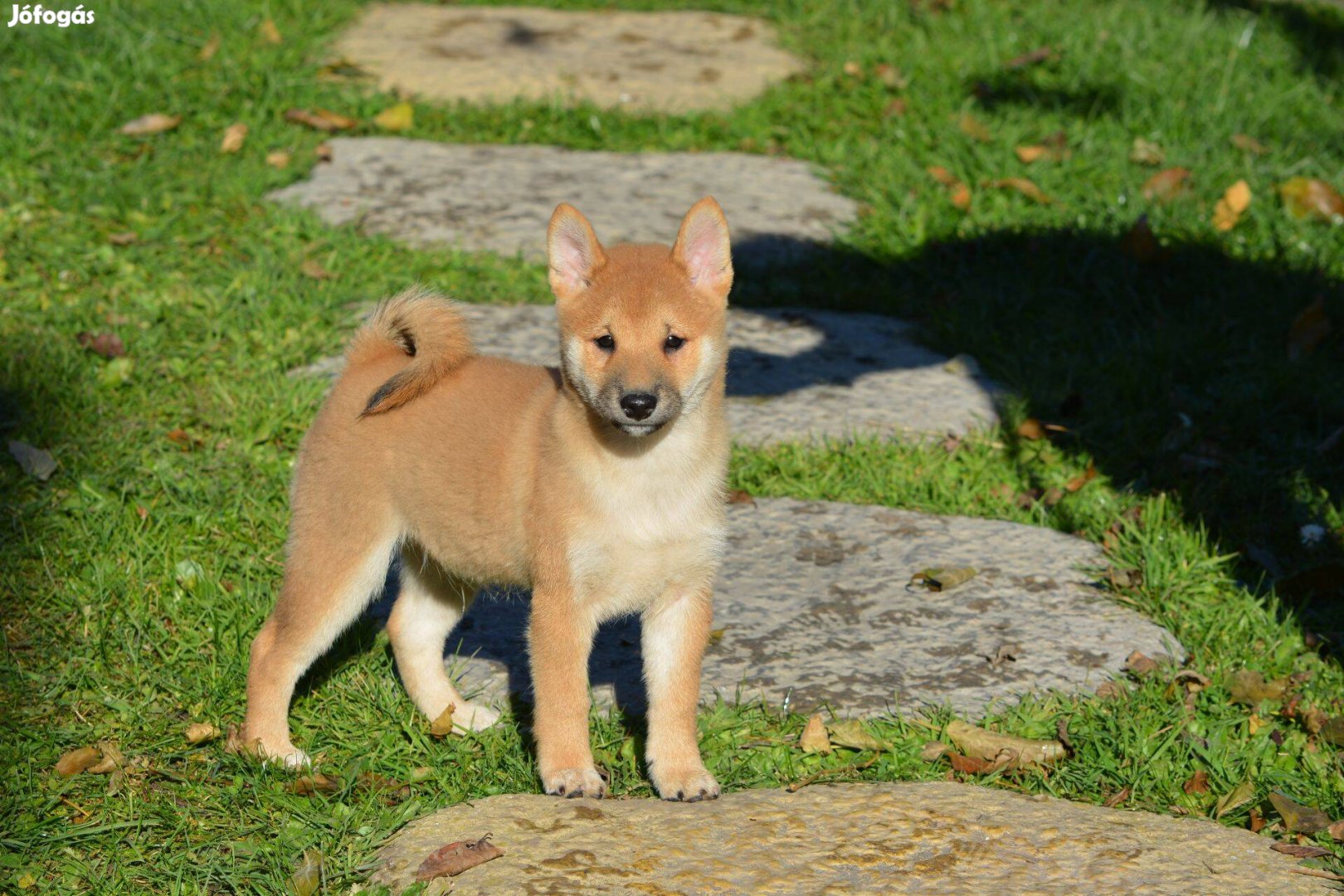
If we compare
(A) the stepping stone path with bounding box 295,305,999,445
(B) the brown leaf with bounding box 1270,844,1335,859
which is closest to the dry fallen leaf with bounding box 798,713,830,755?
(B) the brown leaf with bounding box 1270,844,1335,859

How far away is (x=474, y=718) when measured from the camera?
4.17 m

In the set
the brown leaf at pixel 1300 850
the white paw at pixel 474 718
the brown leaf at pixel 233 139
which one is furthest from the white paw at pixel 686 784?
the brown leaf at pixel 233 139

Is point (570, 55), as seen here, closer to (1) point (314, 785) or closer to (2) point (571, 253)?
(2) point (571, 253)

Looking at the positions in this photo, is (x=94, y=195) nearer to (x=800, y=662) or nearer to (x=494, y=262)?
(x=494, y=262)

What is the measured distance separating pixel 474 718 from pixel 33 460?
1997 mm

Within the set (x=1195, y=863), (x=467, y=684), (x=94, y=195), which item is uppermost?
(x=94, y=195)

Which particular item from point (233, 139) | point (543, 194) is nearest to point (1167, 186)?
point (543, 194)

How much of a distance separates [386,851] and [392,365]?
4.81ft

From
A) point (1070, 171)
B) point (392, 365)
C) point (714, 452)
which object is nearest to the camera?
point (714, 452)

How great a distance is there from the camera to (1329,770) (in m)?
3.98

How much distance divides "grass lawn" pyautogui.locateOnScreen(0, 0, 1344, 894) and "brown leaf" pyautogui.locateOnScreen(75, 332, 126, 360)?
59 millimetres

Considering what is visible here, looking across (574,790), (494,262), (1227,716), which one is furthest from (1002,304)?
(574,790)

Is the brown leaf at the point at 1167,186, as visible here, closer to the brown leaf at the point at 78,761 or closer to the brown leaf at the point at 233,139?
the brown leaf at the point at 233,139

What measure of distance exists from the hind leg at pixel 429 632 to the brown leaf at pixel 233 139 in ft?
13.2
